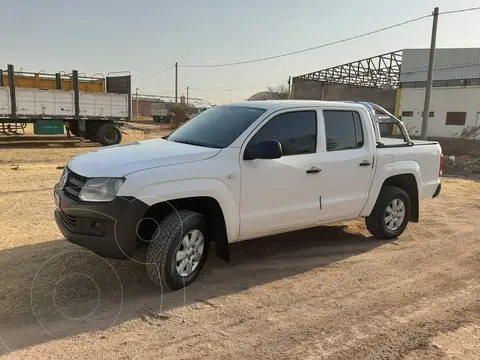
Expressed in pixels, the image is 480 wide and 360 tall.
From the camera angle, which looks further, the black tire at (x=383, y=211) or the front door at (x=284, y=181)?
the black tire at (x=383, y=211)

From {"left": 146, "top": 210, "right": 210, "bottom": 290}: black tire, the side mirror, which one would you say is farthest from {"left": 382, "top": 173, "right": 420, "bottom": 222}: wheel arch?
{"left": 146, "top": 210, "right": 210, "bottom": 290}: black tire

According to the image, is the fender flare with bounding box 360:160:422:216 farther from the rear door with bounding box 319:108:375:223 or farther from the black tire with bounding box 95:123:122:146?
the black tire with bounding box 95:123:122:146

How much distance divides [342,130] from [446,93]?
116ft

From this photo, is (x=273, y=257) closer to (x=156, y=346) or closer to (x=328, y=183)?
(x=328, y=183)

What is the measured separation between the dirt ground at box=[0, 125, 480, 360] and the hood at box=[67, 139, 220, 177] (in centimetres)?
111

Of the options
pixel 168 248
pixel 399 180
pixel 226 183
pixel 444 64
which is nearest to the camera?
pixel 168 248

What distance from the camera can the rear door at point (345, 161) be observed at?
5285 mm

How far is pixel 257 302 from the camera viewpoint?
4.11 metres

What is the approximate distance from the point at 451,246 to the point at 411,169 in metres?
1.19

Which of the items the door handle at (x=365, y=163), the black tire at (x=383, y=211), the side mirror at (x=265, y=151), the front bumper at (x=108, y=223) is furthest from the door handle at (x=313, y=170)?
the front bumper at (x=108, y=223)

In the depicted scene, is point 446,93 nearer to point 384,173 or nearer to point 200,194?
point 384,173

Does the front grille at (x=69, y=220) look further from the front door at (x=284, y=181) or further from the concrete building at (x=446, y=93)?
the concrete building at (x=446, y=93)

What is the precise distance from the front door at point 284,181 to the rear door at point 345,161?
160mm

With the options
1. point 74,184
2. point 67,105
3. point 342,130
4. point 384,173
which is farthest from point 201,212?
point 67,105
